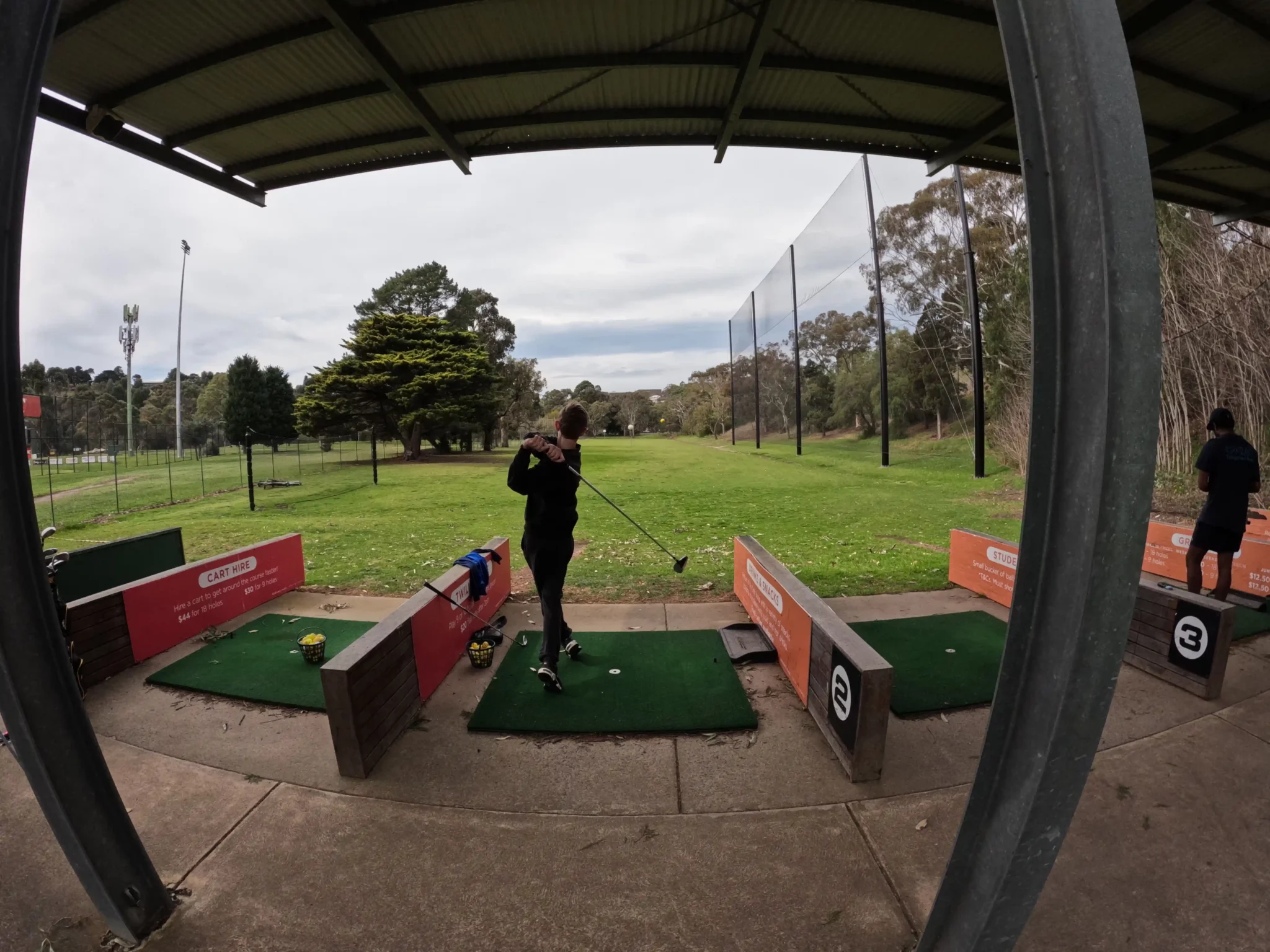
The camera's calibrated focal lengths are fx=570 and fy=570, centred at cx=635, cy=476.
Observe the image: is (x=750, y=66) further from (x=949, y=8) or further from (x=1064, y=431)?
(x=1064, y=431)

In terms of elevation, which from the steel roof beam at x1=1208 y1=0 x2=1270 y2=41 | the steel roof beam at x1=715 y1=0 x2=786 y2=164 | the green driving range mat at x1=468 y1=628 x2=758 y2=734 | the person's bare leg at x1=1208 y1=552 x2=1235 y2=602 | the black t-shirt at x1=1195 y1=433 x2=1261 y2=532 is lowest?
the green driving range mat at x1=468 y1=628 x2=758 y2=734

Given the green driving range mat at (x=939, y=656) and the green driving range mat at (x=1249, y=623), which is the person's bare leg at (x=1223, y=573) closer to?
the green driving range mat at (x=1249, y=623)

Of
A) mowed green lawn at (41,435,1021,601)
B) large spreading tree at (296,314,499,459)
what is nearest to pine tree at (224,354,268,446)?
large spreading tree at (296,314,499,459)

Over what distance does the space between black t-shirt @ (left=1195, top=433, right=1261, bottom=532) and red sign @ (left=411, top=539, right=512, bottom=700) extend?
245 inches

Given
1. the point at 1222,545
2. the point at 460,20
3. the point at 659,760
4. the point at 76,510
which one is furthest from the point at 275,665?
the point at 76,510

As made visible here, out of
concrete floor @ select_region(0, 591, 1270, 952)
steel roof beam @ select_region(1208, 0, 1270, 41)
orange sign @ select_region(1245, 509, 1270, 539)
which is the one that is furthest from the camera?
orange sign @ select_region(1245, 509, 1270, 539)

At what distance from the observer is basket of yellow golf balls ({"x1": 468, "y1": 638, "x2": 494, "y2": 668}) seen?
4402 millimetres

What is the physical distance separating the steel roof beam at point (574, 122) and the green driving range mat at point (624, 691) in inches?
174

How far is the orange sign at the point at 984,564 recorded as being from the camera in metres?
5.67

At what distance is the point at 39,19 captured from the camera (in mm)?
1762

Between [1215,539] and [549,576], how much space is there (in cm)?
578

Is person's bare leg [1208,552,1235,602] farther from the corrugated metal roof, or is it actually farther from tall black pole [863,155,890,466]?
tall black pole [863,155,890,466]

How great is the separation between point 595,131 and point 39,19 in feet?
13.0

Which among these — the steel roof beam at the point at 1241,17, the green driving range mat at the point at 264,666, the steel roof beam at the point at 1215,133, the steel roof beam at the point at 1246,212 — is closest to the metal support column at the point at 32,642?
the green driving range mat at the point at 264,666
